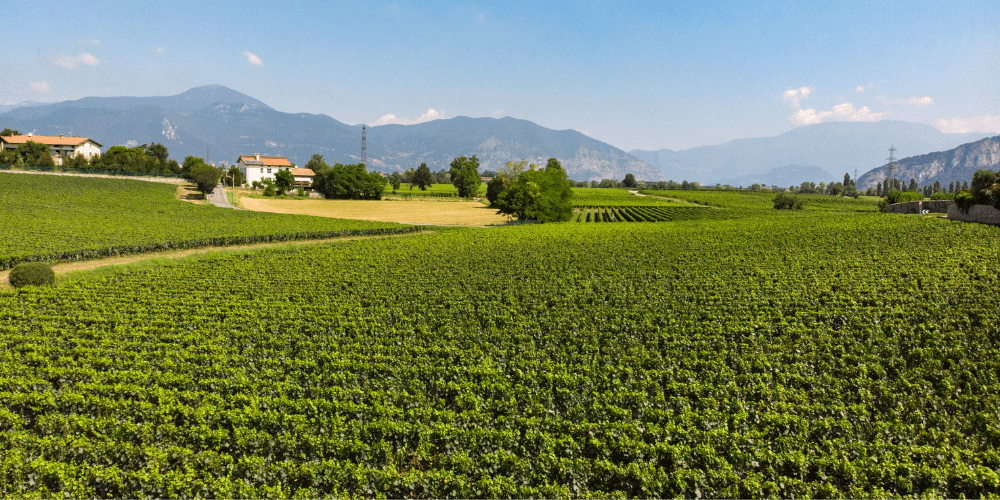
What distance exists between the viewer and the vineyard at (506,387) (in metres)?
9.09

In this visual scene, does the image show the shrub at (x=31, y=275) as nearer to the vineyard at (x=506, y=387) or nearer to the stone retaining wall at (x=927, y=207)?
the vineyard at (x=506, y=387)

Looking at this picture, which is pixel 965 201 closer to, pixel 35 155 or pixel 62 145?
pixel 35 155

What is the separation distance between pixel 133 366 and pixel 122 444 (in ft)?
17.4

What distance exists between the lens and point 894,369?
14141mm

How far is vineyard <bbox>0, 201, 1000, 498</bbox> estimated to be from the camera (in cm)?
909

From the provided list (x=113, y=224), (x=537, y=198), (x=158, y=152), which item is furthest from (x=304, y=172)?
(x=113, y=224)

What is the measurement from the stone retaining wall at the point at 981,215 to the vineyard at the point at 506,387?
3113 centimetres

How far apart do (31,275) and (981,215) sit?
253ft

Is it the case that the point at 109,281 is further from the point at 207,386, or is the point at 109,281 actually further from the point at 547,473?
the point at 547,473

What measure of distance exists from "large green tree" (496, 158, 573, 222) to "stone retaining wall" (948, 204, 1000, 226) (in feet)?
166

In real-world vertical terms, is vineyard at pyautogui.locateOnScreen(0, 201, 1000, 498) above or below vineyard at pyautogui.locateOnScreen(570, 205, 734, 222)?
below

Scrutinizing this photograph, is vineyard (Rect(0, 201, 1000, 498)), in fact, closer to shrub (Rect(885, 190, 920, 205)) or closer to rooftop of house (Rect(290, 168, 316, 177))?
shrub (Rect(885, 190, 920, 205))

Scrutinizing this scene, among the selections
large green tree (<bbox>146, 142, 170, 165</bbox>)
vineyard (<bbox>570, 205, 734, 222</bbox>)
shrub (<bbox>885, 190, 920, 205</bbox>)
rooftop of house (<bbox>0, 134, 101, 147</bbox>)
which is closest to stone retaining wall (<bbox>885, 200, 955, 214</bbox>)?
vineyard (<bbox>570, 205, 734, 222</bbox>)

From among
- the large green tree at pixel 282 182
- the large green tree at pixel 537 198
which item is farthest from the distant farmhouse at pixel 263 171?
the large green tree at pixel 537 198
